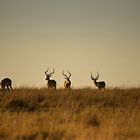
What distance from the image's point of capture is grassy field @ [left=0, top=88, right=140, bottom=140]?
16.5 m

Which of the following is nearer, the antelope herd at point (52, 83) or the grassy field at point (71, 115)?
the grassy field at point (71, 115)

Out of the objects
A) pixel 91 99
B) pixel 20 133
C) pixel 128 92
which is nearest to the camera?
pixel 20 133

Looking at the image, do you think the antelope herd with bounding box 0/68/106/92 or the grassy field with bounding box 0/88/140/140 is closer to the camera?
the grassy field with bounding box 0/88/140/140

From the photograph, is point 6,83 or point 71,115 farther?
point 6,83

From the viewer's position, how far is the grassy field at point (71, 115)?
54.1 feet

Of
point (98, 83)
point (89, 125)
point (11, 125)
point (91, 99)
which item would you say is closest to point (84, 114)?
point (89, 125)

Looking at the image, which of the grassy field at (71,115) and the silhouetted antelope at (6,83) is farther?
the silhouetted antelope at (6,83)

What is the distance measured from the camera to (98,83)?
→ 131ft

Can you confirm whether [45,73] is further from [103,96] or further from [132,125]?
[132,125]

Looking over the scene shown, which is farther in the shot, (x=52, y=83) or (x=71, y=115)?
(x=52, y=83)

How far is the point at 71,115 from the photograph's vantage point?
818 inches

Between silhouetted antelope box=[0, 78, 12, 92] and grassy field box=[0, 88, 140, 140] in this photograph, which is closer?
grassy field box=[0, 88, 140, 140]

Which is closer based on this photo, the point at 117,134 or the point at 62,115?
the point at 117,134

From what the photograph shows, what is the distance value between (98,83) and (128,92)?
11.0 metres
